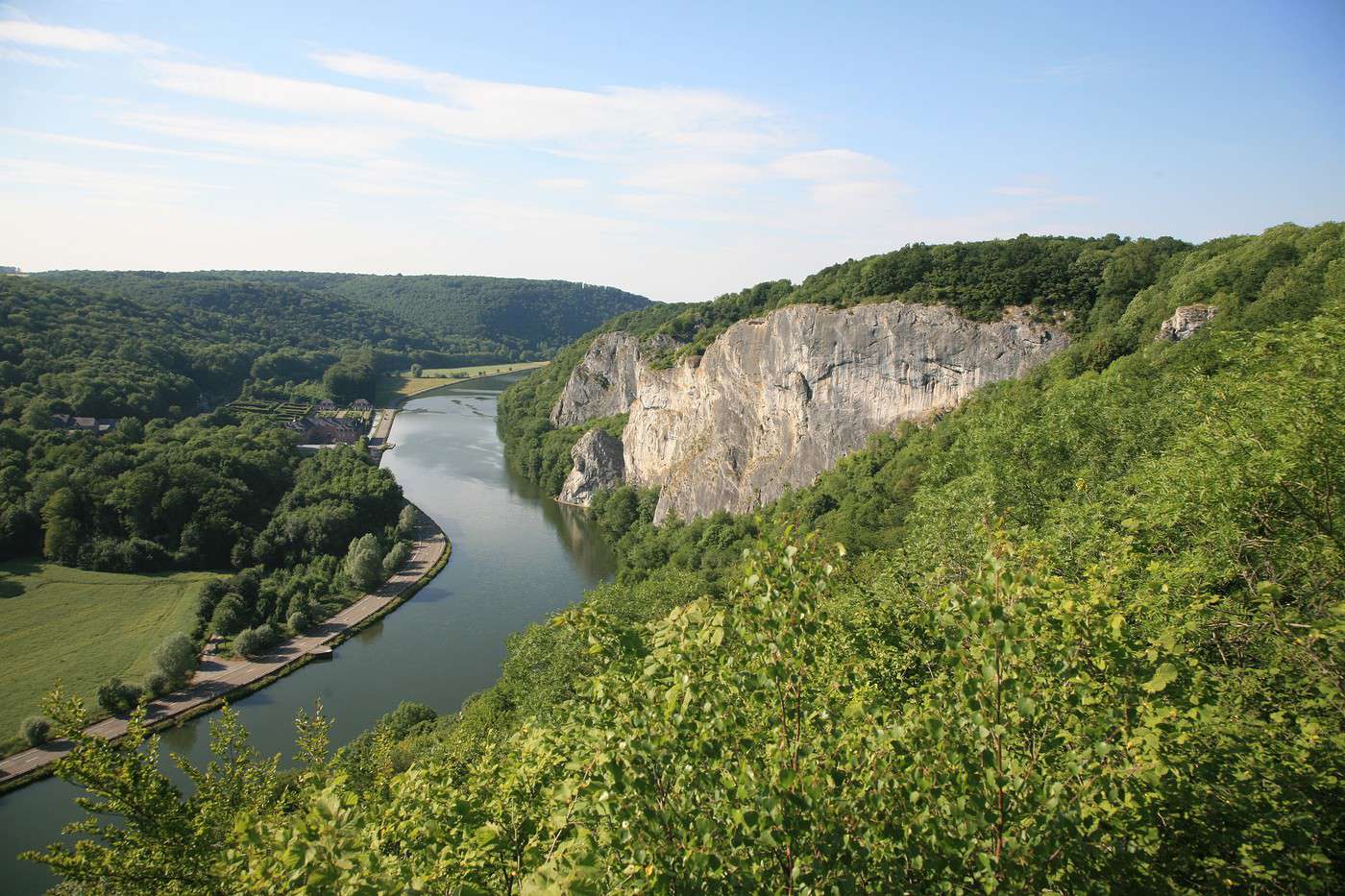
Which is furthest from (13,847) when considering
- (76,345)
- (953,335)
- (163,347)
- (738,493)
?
(163,347)

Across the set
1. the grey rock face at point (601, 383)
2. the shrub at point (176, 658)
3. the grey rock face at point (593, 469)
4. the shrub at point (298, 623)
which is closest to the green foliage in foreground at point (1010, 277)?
the grey rock face at point (593, 469)

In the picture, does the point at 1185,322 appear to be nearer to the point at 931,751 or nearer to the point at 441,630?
the point at 931,751

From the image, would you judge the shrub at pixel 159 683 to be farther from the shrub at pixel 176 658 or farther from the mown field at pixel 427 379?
the mown field at pixel 427 379

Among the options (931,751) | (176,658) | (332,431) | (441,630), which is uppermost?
(931,751)

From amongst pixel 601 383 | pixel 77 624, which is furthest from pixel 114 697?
pixel 601 383

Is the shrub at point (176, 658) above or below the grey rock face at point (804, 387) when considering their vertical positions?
below

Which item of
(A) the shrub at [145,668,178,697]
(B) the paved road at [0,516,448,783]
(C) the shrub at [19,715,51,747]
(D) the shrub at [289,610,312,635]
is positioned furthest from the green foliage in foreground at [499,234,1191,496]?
(C) the shrub at [19,715,51,747]
